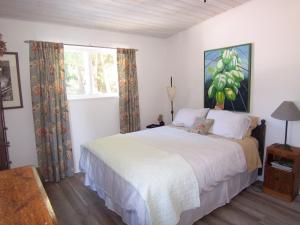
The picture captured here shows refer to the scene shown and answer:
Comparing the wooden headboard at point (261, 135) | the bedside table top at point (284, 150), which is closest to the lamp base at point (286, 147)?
the bedside table top at point (284, 150)

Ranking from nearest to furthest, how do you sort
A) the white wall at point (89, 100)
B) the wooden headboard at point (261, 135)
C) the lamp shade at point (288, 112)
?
the lamp shade at point (288, 112) < the wooden headboard at point (261, 135) < the white wall at point (89, 100)

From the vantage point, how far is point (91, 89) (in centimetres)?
366

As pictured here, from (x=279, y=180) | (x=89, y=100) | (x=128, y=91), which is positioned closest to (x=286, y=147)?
(x=279, y=180)

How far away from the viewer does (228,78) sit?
318cm

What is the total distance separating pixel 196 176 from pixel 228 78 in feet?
6.16

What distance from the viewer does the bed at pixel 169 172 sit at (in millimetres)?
1669

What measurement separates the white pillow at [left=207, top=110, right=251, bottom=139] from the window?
6.44 ft

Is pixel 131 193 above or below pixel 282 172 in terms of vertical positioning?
above

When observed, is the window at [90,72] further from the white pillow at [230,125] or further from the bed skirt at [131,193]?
the white pillow at [230,125]

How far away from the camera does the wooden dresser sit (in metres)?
0.87

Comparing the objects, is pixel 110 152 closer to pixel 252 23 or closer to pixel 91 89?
pixel 91 89

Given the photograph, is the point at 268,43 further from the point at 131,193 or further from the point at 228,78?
the point at 131,193

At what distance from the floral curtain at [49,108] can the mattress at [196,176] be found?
0.64 metres

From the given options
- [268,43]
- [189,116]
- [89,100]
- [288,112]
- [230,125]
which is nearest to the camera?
[288,112]
